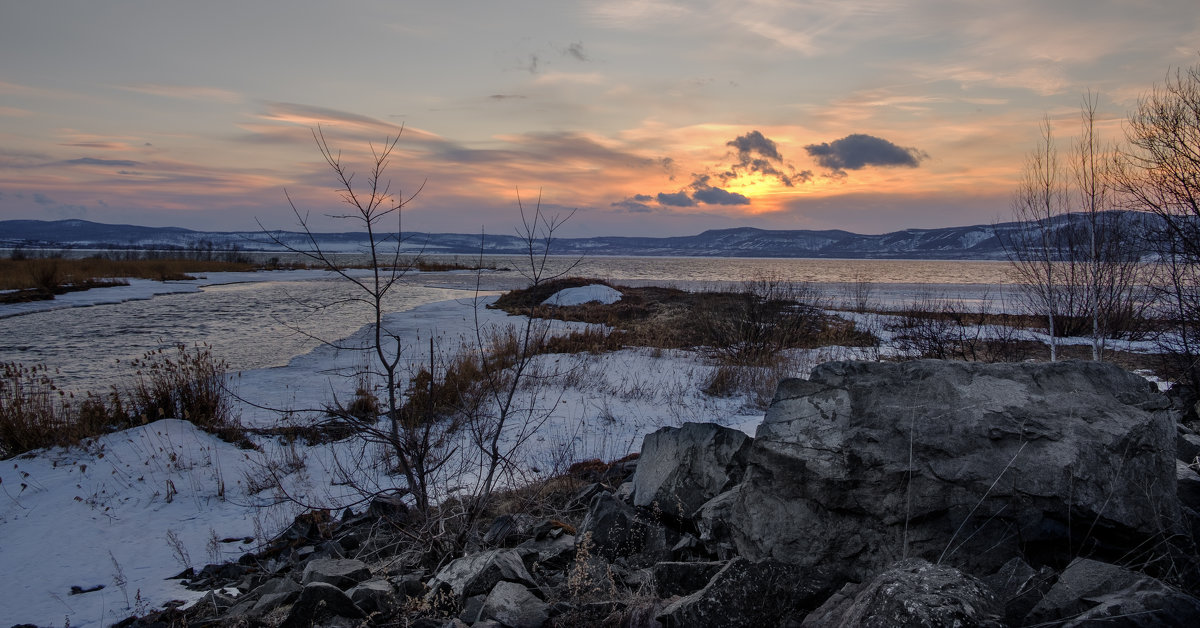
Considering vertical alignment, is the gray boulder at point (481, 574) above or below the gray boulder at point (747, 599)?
below

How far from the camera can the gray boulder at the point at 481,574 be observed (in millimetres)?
3533

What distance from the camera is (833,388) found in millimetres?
3830

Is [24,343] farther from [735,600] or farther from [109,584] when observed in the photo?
[735,600]

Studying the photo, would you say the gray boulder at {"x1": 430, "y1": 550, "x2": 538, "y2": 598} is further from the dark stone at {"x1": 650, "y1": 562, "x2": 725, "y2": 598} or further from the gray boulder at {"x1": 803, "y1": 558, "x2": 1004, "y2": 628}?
the gray boulder at {"x1": 803, "y1": 558, "x2": 1004, "y2": 628}

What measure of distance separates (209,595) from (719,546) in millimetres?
3631

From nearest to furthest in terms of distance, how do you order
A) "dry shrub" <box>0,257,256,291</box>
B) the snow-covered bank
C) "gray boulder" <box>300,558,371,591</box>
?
"gray boulder" <box>300,558,371,591</box> < the snow-covered bank < "dry shrub" <box>0,257,256,291</box>

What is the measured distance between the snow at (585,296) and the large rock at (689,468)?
19.7 meters

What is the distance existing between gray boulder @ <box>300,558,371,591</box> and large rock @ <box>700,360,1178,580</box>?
7.69 feet

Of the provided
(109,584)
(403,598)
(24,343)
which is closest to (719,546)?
(403,598)

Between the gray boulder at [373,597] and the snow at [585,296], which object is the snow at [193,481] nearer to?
the gray boulder at [373,597]

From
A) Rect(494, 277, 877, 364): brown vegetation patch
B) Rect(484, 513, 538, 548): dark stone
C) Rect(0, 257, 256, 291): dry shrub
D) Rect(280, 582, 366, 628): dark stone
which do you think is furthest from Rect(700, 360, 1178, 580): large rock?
Rect(0, 257, 256, 291): dry shrub

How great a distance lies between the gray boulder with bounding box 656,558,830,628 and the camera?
2740 millimetres

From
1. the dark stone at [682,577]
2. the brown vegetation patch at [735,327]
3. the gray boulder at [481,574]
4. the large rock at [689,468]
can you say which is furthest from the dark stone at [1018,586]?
the brown vegetation patch at [735,327]

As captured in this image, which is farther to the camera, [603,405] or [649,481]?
[603,405]
